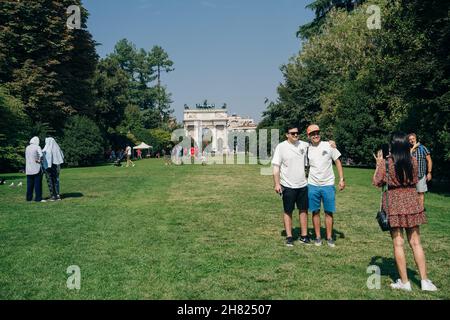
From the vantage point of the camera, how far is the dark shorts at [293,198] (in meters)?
8.05

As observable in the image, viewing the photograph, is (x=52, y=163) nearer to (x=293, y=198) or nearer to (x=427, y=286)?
(x=293, y=198)

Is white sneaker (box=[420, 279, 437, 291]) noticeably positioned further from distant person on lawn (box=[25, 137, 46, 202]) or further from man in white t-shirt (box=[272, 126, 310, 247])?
distant person on lawn (box=[25, 137, 46, 202])

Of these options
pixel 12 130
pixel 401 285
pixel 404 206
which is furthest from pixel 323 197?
pixel 12 130

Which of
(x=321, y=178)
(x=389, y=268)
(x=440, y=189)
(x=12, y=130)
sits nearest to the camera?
(x=389, y=268)

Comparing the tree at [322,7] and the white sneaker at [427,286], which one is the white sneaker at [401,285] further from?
the tree at [322,7]

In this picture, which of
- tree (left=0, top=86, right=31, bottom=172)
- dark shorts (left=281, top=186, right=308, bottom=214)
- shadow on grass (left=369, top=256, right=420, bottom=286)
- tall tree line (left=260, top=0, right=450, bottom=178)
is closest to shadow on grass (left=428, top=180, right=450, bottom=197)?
tall tree line (left=260, top=0, right=450, bottom=178)

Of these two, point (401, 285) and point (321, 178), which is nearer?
point (401, 285)

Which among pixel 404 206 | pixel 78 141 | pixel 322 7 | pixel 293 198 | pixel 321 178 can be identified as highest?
pixel 322 7

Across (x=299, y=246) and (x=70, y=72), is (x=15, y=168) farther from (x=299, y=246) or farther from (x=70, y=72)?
(x=299, y=246)

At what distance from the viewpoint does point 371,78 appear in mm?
32688

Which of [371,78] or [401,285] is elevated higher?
[371,78]

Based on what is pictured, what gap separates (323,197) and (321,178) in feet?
1.22

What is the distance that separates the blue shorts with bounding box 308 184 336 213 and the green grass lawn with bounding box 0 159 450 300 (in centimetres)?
76
